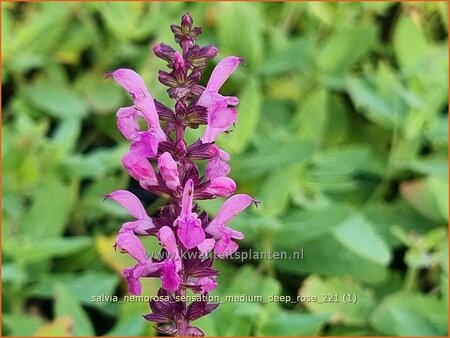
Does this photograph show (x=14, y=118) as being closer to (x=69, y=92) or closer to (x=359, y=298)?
(x=69, y=92)

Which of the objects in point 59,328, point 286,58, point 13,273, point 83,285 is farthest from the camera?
point 286,58

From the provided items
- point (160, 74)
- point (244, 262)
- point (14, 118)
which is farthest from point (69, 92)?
point (160, 74)

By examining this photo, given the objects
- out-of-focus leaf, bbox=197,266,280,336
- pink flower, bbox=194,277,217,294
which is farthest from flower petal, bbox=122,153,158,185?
out-of-focus leaf, bbox=197,266,280,336

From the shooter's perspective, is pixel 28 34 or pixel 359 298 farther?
pixel 28 34

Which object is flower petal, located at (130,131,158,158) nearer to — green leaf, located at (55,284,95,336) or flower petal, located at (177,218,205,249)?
flower petal, located at (177,218,205,249)

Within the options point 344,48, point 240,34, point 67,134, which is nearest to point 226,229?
point 67,134

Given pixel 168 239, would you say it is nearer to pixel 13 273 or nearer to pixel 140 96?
pixel 140 96
